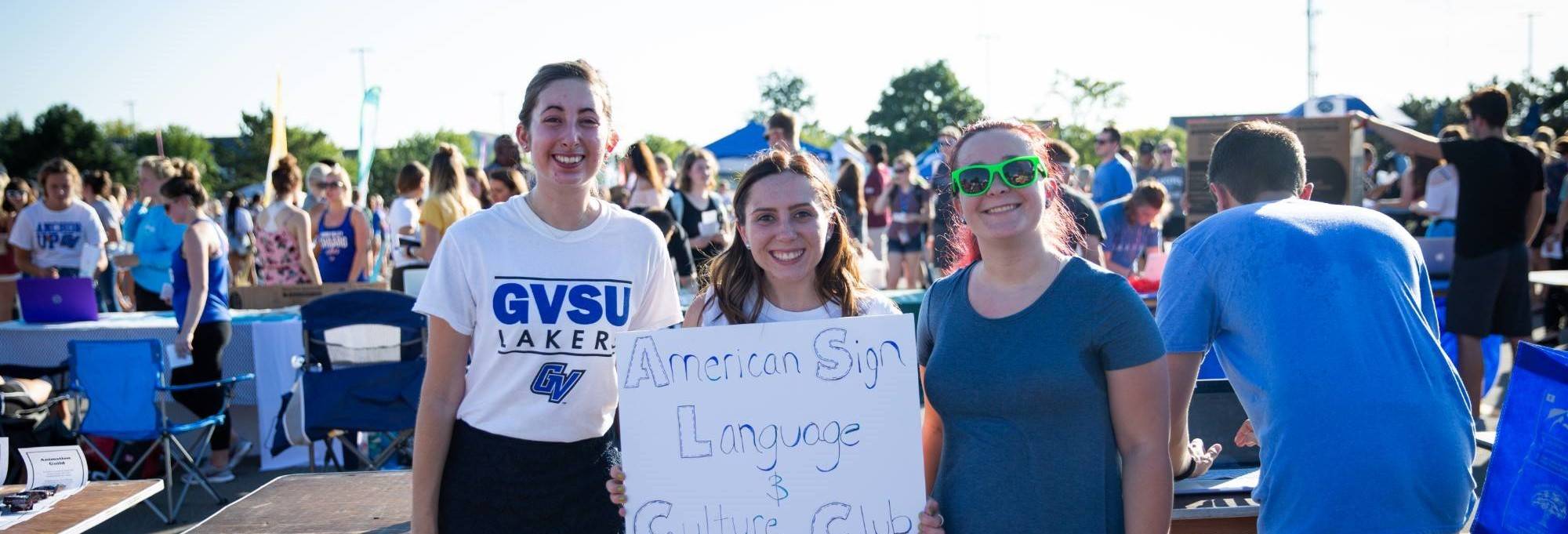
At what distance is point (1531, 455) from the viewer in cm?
236

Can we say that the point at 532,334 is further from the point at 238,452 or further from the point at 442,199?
the point at 238,452

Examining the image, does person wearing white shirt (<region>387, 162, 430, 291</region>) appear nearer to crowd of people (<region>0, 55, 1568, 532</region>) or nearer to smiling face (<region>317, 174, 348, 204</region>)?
smiling face (<region>317, 174, 348, 204</region>)

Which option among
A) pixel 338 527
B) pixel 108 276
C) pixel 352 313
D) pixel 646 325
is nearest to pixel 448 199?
pixel 352 313

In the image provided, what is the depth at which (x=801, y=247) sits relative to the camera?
2318 millimetres

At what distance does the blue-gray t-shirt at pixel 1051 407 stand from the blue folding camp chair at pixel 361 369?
393 cm

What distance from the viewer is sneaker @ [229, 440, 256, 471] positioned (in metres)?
6.57

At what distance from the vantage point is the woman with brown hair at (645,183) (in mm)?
7141

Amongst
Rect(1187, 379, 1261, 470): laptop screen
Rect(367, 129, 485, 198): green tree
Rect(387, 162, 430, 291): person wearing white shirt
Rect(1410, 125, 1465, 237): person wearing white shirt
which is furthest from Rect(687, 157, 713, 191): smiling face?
Rect(367, 129, 485, 198): green tree

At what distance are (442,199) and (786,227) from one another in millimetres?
4665

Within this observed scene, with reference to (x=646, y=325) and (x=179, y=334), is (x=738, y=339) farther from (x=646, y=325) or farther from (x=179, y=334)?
(x=179, y=334)

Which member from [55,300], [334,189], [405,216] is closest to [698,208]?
[405,216]

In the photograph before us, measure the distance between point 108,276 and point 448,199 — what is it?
7263 millimetres

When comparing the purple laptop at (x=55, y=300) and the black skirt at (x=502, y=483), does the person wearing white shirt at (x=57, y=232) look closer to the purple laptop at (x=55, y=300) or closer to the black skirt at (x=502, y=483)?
the purple laptop at (x=55, y=300)

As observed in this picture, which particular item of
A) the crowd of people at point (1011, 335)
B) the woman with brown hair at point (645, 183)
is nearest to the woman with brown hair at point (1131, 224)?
the woman with brown hair at point (645, 183)
